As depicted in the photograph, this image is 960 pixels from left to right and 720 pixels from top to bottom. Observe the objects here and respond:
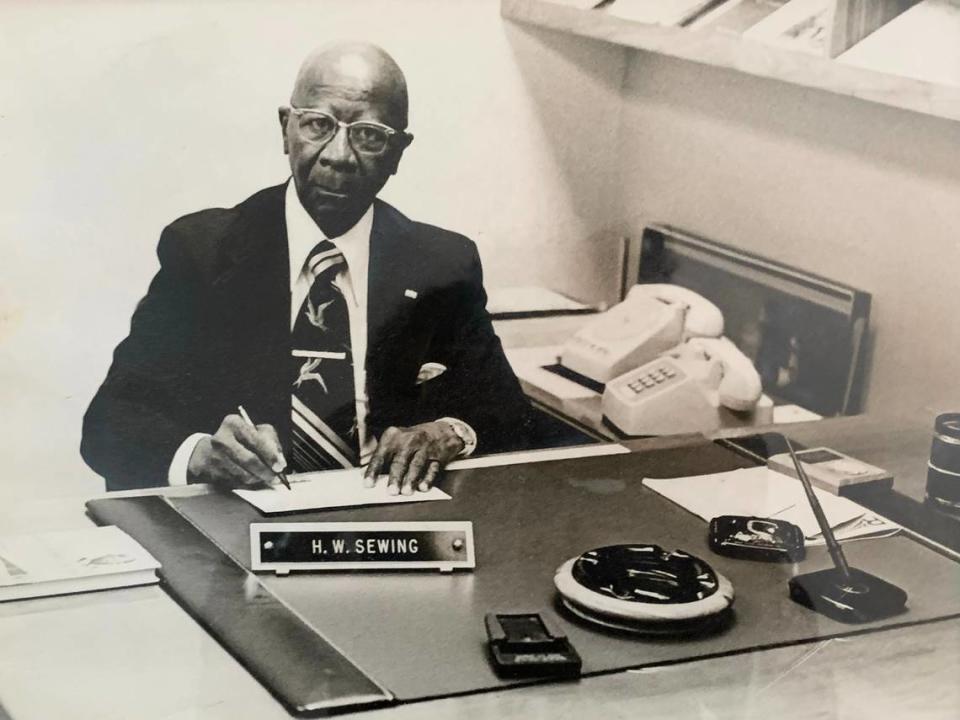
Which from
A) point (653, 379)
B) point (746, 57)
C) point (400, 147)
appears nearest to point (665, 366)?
point (653, 379)

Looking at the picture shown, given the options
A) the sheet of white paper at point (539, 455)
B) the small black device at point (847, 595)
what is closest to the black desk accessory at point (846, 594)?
the small black device at point (847, 595)

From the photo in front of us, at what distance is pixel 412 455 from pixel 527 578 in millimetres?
280

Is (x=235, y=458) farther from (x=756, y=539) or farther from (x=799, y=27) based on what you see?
(x=799, y=27)

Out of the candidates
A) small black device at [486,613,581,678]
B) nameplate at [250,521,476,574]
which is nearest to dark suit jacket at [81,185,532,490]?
nameplate at [250,521,476,574]

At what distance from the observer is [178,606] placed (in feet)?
4.19

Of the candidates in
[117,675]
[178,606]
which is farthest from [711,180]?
[117,675]

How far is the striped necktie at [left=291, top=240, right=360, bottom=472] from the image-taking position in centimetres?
158

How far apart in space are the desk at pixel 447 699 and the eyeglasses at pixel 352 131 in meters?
0.54

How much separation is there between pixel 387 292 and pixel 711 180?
51 cm

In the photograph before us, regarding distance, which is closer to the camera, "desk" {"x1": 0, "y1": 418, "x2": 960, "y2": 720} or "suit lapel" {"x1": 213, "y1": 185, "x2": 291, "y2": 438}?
"desk" {"x1": 0, "y1": 418, "x2": 960, "y2": 720}

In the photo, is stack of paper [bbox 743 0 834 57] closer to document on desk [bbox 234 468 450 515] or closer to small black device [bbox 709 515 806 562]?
small black device [bbox 709 515 806 562]

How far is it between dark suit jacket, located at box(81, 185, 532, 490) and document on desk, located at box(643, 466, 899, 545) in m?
0.28

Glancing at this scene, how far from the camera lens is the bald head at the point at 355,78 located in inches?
57.6

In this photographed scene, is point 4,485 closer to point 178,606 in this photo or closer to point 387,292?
point 178,606
